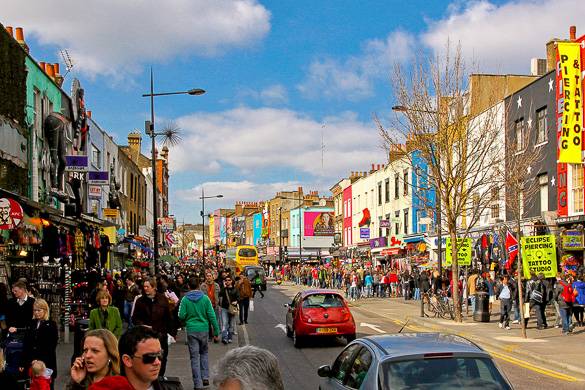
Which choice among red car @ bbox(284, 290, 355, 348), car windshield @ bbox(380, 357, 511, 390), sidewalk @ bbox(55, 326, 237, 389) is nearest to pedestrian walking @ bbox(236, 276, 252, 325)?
sidewalk @ bbox(55, 326, 237, 389)

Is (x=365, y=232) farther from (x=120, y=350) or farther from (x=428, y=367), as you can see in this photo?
(x=120, y=350)

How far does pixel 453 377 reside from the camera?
6547mm

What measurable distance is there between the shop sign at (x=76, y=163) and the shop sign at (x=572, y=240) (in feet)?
59.5

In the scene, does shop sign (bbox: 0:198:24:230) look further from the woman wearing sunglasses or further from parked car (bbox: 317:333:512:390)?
the woman wearing sunglasses

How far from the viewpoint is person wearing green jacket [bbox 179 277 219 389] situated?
11305 mm

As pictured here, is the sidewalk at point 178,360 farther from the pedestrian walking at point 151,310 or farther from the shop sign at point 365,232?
the shop sign at point 365,232

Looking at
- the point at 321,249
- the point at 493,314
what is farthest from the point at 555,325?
the point at 321,249

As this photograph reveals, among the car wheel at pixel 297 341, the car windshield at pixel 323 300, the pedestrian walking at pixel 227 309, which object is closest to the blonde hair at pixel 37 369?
the pedestrian walking at pixel 227 309

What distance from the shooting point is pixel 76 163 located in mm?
24703

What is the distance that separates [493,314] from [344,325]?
40.6 feet

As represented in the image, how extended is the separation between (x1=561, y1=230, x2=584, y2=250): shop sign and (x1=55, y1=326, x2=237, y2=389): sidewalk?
547 inches

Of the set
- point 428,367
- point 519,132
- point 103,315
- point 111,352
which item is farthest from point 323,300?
point 519,132

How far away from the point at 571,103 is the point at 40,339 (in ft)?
72.2

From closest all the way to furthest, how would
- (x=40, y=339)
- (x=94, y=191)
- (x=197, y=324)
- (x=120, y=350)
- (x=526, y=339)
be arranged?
(x=120, y=350), (x=40, y=339), (x=197, y=324), (x=526, y=339), (x=94, y=191)
